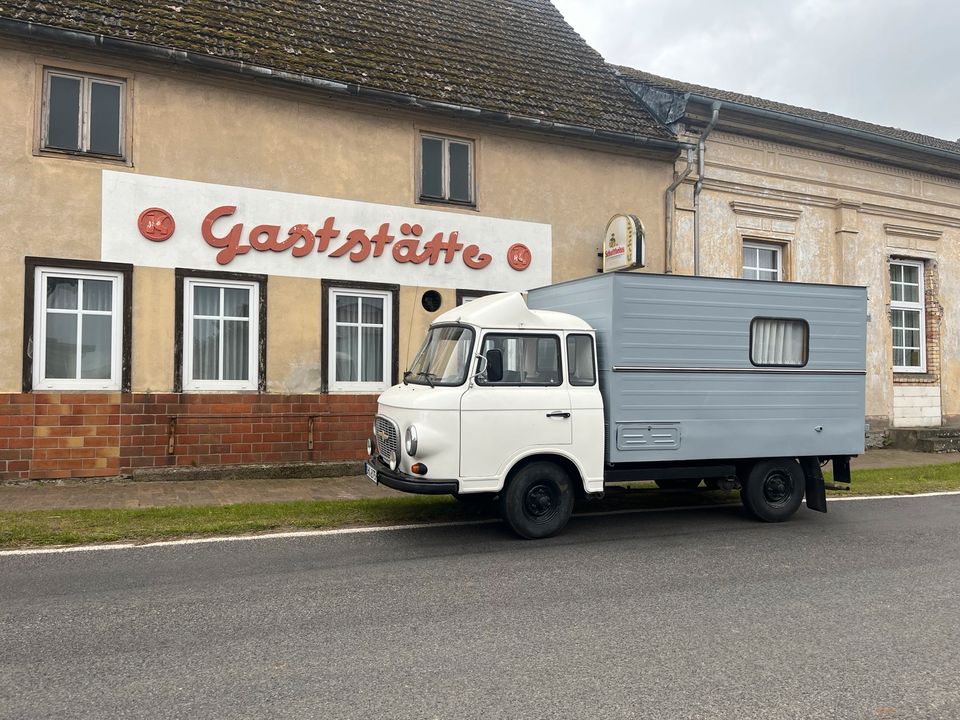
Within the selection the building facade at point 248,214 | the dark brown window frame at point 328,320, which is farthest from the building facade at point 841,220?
the dark brown window frame at point 328,320

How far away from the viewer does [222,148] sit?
1118 centimetres

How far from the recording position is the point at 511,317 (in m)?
7.46

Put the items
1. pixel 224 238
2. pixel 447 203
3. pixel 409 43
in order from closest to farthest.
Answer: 1. pixel 224 238
2. pixel 447 203
3. pixel 409 43

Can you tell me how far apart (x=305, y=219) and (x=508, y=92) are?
4.36m

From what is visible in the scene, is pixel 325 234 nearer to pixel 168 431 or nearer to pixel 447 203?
pixel 447 203

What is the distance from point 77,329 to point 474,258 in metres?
5.99

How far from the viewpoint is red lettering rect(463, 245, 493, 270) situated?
1276cm

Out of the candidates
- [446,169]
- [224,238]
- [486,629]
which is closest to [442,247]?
[446,169]

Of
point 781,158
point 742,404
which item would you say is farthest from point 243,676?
point 781,158

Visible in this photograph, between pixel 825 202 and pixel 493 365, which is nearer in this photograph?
pixel 493 365

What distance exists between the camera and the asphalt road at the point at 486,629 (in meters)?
3.70

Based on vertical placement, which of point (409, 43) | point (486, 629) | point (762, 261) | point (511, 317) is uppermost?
point (409, 43)

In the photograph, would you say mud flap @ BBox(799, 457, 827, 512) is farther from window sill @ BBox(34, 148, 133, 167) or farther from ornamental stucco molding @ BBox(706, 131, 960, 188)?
window sill @ BBox(34, 148, 133, 167)

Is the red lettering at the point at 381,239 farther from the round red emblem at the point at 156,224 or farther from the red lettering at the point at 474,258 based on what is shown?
the round red emblem at the point at 156,224
